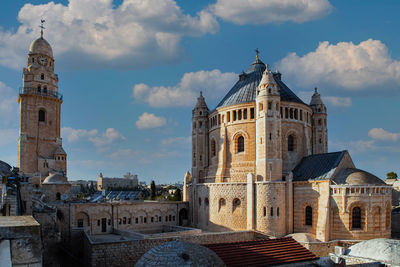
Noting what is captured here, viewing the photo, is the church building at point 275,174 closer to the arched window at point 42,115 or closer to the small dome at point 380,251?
the small dome at point 380,251

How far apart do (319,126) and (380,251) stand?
24.1m

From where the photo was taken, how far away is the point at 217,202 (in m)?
37.8

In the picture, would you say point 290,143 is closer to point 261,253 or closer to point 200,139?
point 200,139

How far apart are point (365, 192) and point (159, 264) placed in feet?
72.0

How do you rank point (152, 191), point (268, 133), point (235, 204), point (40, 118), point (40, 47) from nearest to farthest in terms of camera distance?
1. point (268, 133)
2. point (235, 204)
3. point (40, 118)
4. point (40, 47)
5. point (152, 191)

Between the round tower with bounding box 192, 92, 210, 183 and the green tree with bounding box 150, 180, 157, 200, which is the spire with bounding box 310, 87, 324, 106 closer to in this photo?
the round tower with bounding box 192, 92, 210, 183

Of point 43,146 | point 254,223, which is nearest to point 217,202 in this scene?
point 254,223

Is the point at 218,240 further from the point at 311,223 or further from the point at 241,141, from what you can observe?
the point at 241,141

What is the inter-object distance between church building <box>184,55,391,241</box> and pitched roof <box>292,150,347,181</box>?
0.37ft

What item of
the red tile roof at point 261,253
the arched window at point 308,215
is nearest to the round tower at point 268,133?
the arched window at point 308,215

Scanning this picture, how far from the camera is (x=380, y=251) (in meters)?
20.2

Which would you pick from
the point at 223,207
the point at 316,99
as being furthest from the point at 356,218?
the point at 316,99

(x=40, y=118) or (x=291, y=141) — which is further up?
(x=40, y=118)

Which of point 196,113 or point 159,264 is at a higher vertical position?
point 196,113
